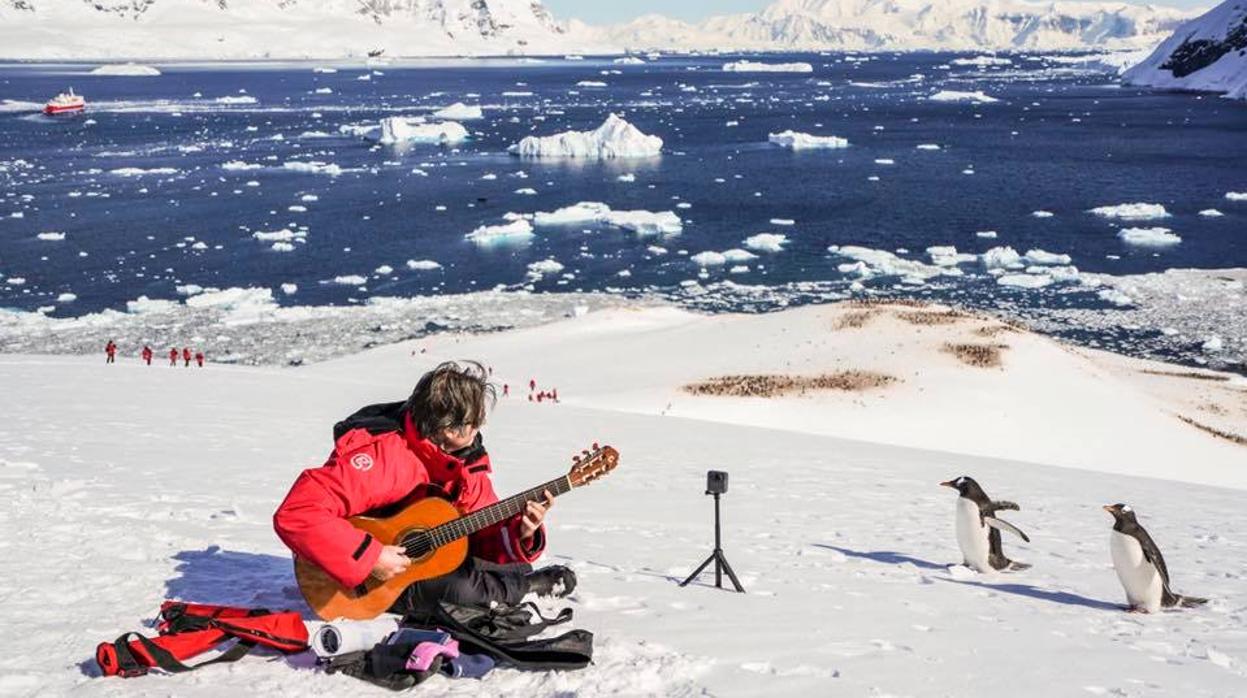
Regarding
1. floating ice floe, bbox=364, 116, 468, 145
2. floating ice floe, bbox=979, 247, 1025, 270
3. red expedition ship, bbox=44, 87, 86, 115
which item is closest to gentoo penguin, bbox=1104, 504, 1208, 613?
floating ice floe, bbox=979, 247, 1025, 270

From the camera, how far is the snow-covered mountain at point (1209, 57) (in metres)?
136

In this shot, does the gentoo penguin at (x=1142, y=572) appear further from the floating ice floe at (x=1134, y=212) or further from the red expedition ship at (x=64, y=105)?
the red expedition ship at (x=64, y=105)

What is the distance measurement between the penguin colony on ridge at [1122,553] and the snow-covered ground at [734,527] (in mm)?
181

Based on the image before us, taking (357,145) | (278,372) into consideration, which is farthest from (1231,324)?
(357,145)

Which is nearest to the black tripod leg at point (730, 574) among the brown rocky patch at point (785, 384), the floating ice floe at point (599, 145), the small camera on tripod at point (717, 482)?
the small camera on tripod at point (717, 482)

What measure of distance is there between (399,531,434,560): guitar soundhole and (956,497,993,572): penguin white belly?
4.84 metres

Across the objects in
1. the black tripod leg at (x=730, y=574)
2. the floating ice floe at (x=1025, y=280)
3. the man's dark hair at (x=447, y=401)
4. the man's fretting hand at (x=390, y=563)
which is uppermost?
the man's dark hair at (x=447, y=401)

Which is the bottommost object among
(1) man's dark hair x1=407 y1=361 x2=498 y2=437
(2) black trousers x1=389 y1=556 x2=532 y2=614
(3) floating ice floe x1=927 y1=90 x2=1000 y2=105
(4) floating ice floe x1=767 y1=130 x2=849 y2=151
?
(4) floating ice floe x1=767 y1=130 x2=849 y2=151

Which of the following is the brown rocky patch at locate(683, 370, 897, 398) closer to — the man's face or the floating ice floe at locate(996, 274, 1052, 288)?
the floating ice floe at locate(996, 274, 1052, 288)

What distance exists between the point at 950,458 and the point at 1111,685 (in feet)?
39.4

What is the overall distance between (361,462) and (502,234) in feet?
147

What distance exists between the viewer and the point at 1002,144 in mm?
85375

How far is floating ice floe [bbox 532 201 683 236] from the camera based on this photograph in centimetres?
5066

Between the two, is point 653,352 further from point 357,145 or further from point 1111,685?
point 357,145
